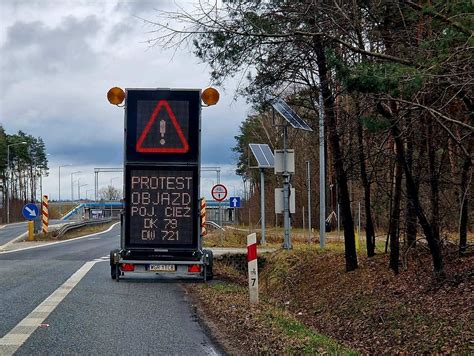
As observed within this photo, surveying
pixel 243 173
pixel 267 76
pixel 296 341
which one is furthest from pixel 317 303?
pixel 243 173

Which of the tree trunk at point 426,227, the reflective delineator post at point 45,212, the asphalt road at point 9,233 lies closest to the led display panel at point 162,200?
the tree trunk at point 426,227

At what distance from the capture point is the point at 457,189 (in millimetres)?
12133

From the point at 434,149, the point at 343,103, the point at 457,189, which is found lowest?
the point at 457,189

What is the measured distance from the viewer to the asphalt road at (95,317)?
781 cm

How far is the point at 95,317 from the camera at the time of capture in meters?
9.85

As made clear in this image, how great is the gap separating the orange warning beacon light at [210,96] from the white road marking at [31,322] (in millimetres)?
4873

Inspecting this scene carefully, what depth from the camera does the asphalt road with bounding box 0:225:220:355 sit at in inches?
308

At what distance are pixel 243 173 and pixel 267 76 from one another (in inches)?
2355

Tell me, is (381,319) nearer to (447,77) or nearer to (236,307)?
(236,307)

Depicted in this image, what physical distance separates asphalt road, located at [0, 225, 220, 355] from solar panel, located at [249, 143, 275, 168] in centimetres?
1050

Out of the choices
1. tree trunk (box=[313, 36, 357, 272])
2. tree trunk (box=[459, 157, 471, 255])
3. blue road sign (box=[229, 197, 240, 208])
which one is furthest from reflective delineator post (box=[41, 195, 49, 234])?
tree trunk (box=[459, 157, 471, 255])

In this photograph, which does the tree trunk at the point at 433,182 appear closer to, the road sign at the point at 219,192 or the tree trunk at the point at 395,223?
the tree trunk at the point at 395,223

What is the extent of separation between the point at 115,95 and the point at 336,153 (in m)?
5.17

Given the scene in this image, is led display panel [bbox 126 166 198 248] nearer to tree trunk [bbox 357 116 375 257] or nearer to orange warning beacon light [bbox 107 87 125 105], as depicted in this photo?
orange warning beacon light [bbox 107 87 125 105]
